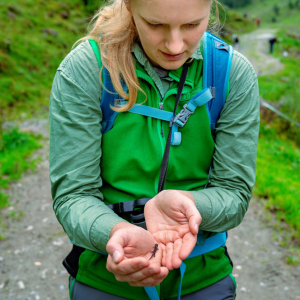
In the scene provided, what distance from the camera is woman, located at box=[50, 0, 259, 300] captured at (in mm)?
1618

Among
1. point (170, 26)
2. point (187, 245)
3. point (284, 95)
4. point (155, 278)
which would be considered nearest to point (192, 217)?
point (187, 245)

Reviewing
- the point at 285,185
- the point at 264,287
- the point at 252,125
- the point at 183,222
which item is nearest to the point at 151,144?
the point at 183,222

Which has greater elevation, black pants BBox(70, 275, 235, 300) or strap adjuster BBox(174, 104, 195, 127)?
strap adjuster BBox(174, 104, 195, 127)

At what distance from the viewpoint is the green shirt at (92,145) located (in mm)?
1673

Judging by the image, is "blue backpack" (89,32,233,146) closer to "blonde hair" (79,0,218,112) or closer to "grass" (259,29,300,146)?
"blonde hair" (79,0,218,112)

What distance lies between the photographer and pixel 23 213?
4.48 m

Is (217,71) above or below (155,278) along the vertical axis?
above

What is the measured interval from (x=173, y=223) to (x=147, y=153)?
0.39 metres

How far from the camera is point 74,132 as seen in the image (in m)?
1.72

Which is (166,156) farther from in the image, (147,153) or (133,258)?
(133,258)

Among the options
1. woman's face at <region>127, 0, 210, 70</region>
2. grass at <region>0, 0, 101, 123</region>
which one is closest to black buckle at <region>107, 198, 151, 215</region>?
woman's face at <region>127, 0, 210, 70</region>

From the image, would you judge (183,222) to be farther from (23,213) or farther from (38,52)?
(38,52)

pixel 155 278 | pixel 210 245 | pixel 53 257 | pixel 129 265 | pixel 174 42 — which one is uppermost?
pixel 174 42

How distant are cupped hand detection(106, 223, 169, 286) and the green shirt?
0.58 feet
